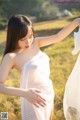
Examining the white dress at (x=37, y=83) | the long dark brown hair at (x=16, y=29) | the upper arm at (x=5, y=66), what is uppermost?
the long dark brown hair at (x=16, y=29)

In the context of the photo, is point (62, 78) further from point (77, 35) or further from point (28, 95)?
point (28, 95)

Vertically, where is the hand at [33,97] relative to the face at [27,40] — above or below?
Answer: below

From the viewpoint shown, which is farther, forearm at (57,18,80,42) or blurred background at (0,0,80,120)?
blurred background at (0,0,80,120)

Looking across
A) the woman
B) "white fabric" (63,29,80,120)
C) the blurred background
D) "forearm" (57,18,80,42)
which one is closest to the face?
the woman

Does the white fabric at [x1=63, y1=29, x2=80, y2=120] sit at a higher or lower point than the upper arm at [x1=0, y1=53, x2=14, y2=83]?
lower

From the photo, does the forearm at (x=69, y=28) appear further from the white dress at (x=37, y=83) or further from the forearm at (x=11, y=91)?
the forearm at (x=11, y=91)

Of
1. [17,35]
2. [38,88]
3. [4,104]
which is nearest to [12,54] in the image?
[17,35]

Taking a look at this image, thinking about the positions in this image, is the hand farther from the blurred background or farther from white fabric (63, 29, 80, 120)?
the blurred background

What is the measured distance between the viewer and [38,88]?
143cm

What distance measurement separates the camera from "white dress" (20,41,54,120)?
1393mm

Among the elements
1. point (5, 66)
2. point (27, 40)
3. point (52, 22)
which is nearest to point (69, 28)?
point (27, 40)

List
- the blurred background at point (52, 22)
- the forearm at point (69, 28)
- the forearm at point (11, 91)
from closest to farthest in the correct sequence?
the forearm at point (11, 91) → the forearm at point (69, 28) → the blurred background at point (52, 22)

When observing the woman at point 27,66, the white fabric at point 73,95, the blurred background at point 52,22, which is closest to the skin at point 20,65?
the woman at point 27,66

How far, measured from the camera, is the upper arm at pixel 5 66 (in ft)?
4.40
